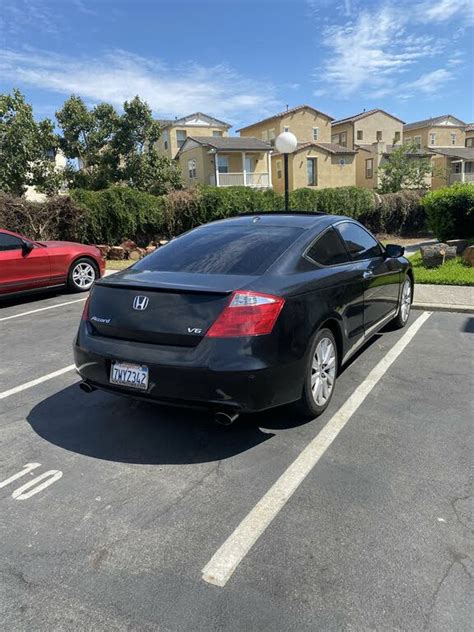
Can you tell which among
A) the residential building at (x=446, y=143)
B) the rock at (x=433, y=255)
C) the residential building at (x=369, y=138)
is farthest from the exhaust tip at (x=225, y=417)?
the residential building at (x=446, y=143)

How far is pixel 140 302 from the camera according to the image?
3229mm

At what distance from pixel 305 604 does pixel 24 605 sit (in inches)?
47.4

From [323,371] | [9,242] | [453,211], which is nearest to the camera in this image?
[323,371]

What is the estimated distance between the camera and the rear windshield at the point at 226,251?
3.48 m

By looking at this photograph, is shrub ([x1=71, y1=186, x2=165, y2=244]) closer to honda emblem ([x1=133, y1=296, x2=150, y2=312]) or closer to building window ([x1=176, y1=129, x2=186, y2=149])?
honda emblem ([x1=133, y1=296, x2=150, y2=312])

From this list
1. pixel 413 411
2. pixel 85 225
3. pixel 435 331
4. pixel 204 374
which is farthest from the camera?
pixel 85 225

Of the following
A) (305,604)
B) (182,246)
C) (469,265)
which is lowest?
(305,604)

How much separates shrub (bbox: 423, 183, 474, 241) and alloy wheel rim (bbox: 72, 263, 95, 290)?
8717 millimetres

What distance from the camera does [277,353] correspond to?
3.06 m

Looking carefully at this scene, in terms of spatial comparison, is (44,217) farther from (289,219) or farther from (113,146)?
(113,146)

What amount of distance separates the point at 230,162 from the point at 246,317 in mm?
37852

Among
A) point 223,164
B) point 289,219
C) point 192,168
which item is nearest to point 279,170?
point 223,164

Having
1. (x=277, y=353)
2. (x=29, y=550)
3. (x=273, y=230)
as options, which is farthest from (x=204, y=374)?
(x=273, y=230)

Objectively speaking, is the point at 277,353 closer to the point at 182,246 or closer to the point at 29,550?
the point at 182,246
